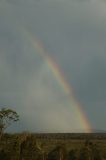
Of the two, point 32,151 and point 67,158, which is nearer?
point 32,151

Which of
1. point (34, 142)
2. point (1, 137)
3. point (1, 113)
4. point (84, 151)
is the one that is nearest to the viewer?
point (34, 142)

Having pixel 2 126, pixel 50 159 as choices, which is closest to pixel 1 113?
pixel 2 126

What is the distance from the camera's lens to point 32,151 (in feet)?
149

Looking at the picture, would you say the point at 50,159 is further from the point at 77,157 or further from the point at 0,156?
the point at 0,156

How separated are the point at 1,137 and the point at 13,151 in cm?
2604

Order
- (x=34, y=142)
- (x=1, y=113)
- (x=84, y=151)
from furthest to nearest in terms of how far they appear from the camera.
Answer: (x=1, y=113), (x=84, y=151), (x=34, y=142)

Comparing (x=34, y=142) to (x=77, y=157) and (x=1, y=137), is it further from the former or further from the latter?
(x=1, y=137)

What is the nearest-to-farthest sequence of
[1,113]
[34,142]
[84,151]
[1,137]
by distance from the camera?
[34,142] < [84,151] < [1,137] < [1,113]

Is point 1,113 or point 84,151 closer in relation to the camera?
point 84,151

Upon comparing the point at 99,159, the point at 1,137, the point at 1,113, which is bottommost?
the point at 99,159

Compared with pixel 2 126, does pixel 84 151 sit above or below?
below

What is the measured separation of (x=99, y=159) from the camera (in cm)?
5006

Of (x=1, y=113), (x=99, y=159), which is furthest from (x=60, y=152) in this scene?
(x=1, y=113)

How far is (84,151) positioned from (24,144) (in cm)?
857
